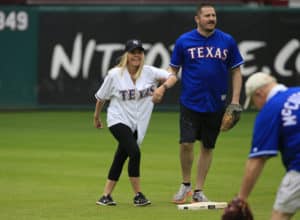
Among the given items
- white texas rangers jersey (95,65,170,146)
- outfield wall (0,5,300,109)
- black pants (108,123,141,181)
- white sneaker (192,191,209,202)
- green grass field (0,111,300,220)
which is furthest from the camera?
outfield wall (0,5,300,109)

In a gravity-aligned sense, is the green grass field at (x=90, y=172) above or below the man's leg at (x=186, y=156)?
below

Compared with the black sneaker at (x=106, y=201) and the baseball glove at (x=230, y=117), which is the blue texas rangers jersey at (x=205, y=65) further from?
the black sneaker at (x=106, y=201)

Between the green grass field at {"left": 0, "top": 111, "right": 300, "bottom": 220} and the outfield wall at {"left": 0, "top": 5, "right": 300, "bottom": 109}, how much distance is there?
2238 millimetres

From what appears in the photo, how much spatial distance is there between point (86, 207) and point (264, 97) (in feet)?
13.6

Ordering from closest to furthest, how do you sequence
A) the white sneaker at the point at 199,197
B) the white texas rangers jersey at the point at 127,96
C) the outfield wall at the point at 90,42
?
1. the white texas rangers jersey at the point at 127,96
2. the white sneaker at the point at 199,197
3. the outfield wall at the point at 90,42

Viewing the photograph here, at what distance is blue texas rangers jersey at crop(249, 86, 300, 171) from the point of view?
7.89 meters

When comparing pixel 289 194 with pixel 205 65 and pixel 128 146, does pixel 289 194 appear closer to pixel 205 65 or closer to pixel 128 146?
pixel 128 146

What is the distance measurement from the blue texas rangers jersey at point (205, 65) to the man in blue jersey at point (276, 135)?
3.96 metres

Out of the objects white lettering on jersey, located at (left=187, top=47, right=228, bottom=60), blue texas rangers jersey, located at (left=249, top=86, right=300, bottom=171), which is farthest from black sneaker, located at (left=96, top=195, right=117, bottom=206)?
blue texas rangers jersey, located at (left=249, top=86, right=300, bottom=171)

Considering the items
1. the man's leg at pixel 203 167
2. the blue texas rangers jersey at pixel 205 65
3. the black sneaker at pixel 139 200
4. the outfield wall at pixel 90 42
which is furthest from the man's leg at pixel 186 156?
the outfield wall at pixel 90 42

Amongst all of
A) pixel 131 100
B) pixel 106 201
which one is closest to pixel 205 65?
pixel 131 100

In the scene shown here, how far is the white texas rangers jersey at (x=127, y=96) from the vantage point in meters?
11.8

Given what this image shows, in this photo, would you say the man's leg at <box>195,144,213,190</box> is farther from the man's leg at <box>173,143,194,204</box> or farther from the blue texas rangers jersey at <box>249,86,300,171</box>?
the blue texas rangers jersey at <box>249,86,300,171</box>

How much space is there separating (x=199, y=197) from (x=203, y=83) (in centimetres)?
130
